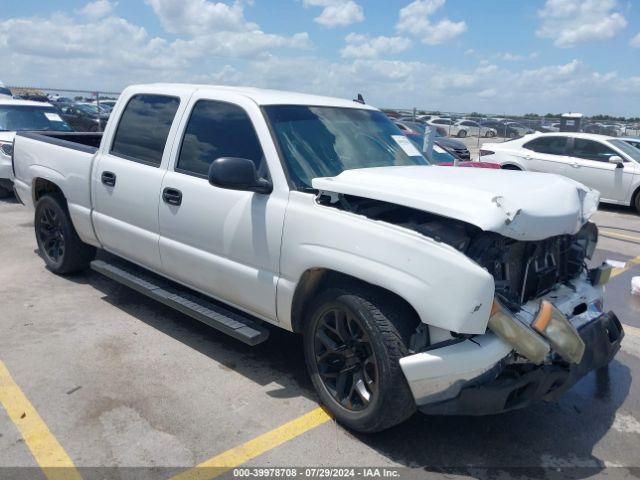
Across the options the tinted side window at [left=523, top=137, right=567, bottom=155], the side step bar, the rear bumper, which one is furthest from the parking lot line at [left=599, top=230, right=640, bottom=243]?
the side step bar

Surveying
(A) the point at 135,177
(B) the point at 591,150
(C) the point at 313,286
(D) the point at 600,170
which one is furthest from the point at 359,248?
(B) the point at 591,150

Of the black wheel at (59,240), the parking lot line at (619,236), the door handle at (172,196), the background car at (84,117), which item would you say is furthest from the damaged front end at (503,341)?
the background car at (84,117)

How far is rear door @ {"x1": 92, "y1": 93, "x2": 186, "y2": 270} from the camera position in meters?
4.40

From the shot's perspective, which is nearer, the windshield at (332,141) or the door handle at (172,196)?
the windshield at (332,141)

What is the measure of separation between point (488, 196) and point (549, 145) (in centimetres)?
1110

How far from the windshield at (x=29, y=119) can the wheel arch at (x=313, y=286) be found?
902 centimetres

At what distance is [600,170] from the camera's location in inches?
470

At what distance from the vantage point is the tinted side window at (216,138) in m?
3.87

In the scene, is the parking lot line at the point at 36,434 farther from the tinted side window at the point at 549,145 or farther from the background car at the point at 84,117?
the background car at the point at 84,117

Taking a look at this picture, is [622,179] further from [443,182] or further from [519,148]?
[443,182]

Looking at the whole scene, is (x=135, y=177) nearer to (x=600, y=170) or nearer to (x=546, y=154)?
(x=600, y=170)

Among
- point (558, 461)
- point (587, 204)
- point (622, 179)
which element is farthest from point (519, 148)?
point (558, 461)

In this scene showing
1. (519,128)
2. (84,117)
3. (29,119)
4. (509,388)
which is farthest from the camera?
(519,128)

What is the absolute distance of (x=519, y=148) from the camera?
13.3 meters
